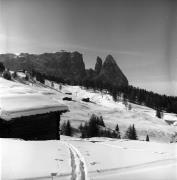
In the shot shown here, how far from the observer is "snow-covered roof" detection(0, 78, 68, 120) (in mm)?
7645

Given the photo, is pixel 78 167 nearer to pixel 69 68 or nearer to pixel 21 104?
pixel 21 104

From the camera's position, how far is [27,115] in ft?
26.5

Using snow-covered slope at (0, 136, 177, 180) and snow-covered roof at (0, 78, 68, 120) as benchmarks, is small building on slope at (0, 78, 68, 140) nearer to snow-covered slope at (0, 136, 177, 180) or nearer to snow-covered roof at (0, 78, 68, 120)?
snow-covered roof at (0, 78, 68, 120)

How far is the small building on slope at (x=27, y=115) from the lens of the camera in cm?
781

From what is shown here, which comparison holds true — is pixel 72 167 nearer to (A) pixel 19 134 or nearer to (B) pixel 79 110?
(A) pixel 19 134

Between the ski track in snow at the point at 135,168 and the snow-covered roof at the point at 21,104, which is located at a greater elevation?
the snow-covered roof at the point at 21,104

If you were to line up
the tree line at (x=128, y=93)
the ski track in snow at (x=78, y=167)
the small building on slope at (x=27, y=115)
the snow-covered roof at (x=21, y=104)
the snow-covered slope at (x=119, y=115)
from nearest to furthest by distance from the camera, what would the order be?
the ski track in snow at (x=78, y=167) → the snow-covered roof at (x=21, y=104) → the small building on slope at (x=27, y=115) → the snow-covered slope at (x=119, y=115) → the tree line at (x=128, y=93)

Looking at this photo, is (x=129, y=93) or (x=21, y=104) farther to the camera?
(x=129, y=93)

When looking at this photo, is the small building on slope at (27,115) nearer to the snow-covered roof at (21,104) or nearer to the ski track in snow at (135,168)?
the snow-covered roof at (21,104)

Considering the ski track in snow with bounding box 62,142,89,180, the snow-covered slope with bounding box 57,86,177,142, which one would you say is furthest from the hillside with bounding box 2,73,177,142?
the ski track in snow with bounding box 62,142,89,180

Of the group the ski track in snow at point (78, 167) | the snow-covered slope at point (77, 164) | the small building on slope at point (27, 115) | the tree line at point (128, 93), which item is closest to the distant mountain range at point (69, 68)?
the tree line at point (128, 93)

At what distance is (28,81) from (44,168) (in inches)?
2717

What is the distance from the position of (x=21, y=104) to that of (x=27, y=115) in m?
0.34

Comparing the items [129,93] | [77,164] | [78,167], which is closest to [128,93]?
[129,93]
